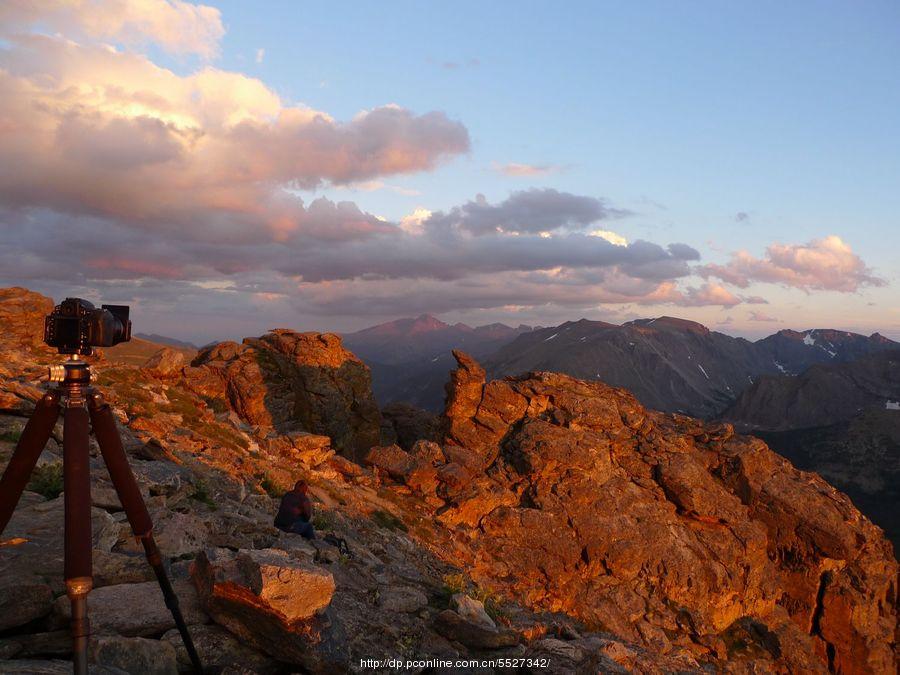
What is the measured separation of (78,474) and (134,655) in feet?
8.13

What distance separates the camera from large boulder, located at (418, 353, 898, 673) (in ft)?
125

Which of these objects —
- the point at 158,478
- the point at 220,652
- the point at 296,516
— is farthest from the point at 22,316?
the point at 220,652

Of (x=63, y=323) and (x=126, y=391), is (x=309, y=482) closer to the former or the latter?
(x=126, y=391)

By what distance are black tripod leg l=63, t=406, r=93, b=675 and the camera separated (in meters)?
0.69

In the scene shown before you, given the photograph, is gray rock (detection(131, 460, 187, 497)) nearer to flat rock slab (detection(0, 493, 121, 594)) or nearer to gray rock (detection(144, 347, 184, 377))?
flat rock slab (detection(0, 493, 121, 594))

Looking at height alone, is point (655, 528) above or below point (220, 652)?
below

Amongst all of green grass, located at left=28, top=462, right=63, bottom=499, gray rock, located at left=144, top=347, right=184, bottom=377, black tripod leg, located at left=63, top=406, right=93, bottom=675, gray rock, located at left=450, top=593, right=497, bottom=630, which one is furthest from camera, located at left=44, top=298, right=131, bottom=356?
gray rock, located at left=144, top=347, right=184, bottom=377

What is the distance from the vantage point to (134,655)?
222 inches

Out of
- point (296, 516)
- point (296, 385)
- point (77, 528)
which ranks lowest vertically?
point (296, 385)

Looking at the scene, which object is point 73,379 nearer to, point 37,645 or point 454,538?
point 37,645

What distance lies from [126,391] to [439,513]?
22069 millimetres

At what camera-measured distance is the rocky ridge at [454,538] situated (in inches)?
268

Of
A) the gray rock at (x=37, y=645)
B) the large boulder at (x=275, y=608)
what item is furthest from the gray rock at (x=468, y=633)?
A: the gray rock at (x=37, y=645)

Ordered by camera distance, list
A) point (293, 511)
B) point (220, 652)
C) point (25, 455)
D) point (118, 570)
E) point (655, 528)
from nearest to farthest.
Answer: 1. point (25, 455)
2. point (220, 652)
3. point (118, 570)
4. point (293, 511)
5. point (655, 528)
